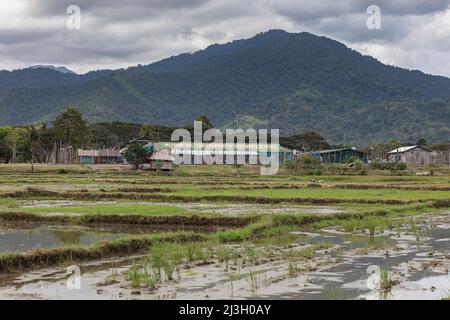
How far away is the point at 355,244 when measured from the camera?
62.0 feet

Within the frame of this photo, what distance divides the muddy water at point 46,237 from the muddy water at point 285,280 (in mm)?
4487

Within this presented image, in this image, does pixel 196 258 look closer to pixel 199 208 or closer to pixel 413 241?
pixel 413 241

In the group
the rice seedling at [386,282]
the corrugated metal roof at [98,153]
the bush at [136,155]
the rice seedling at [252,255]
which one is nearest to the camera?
the rice seedling at [386,282]

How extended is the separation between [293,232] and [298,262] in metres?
6.77

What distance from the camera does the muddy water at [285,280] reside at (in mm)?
11719

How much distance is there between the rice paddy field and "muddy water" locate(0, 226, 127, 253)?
1.4 inches

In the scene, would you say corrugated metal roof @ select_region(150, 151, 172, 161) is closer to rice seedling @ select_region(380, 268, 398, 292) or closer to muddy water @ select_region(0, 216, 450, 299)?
muddy water @ select_region(0, 216, 450, 299)

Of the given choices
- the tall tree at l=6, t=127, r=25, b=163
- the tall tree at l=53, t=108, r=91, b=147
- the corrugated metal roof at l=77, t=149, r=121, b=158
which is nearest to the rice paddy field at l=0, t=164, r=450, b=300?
the tall tree at l=6, t=127, r=25, b=163

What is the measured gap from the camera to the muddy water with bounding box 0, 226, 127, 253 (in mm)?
18578

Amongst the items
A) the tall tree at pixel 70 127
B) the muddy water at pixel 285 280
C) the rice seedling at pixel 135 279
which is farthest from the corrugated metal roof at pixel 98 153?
the rice seedling at pixel 135 279

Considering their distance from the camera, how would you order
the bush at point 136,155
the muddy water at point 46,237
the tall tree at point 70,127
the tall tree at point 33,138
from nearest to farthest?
the muddy water at point 46,237
the bush at point 136,155
the tall tree at point 33,138
the tall tree at point 70,127

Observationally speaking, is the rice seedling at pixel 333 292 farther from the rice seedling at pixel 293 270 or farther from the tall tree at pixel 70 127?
the tall tree at pixel 70 127

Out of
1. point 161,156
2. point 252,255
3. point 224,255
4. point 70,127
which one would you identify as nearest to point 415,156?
point 161,156

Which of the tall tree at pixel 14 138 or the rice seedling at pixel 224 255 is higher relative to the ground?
the tall tree at pixel 14 138
